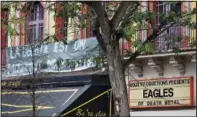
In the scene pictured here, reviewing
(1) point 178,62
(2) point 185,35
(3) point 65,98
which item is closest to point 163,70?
(1) point 178,62

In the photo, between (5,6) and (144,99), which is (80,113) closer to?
(144,99)

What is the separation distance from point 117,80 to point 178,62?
23.6 ft

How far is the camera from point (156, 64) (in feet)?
64.5

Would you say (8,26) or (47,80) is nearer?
(8,26)

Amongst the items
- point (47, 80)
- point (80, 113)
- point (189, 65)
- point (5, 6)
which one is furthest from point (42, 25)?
point (5, 6)

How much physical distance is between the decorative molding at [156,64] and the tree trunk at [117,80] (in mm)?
7406

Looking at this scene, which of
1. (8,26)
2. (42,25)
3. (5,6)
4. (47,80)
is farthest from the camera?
(42,25)

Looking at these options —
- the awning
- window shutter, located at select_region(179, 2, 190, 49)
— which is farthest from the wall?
the awning

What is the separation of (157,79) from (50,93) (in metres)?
3.53

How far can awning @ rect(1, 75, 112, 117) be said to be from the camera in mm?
19812

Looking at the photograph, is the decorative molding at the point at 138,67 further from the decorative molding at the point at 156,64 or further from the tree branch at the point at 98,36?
the tree branch at the point at 98,36

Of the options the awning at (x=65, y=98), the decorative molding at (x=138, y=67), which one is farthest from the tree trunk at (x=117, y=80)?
the decorative molding at (x=138, y=67)

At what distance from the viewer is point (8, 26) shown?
12.5 meters

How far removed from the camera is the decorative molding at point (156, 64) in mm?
19641
